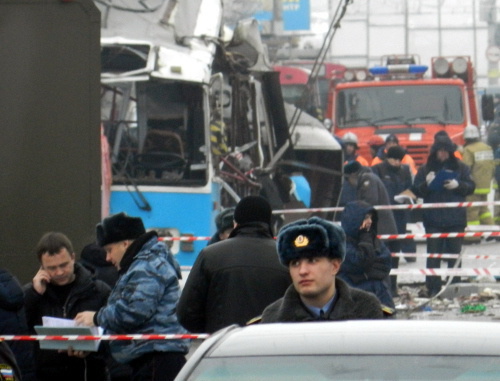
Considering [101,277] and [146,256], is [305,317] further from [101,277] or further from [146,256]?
[101,277]

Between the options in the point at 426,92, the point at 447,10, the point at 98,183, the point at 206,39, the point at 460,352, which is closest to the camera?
the point at 460,352

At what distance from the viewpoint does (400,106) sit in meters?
27.2

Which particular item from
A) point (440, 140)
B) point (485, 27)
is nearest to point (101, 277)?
point (440, 140)

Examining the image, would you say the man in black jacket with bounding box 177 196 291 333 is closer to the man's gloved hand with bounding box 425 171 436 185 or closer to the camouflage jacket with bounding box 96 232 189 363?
the camouflage jacket with bounding box 96 232 189 363

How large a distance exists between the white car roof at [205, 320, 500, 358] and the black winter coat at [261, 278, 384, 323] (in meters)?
1.17

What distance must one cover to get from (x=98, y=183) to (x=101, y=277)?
1.28m

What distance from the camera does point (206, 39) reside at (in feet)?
53.4

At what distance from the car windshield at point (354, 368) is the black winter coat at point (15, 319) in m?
3.44

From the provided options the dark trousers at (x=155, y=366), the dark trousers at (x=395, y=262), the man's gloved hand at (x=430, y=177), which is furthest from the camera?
the man's gloved hand at (x=430, y=177)

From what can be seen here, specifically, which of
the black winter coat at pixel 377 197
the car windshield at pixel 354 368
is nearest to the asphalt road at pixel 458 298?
the black winter coat at pixel 377 197

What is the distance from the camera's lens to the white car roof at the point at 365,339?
4141 millimetres

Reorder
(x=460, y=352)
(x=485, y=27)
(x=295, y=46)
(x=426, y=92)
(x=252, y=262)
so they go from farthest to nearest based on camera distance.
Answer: (x=485, y=27), (x=295, y=46), (x=426, y=92), (x=252, y=262), (x=460, y=352)

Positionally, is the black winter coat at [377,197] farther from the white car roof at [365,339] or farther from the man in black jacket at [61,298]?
the white car roof at [365,339]

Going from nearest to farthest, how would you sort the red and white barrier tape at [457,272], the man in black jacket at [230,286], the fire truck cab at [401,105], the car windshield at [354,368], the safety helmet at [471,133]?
the car windshield at [354,368]
the man in black jacket at [230,286]
the red and white barrier tape at [457,272]
the safety helmet at [471,133]
the fire truck cab at [401,105]
